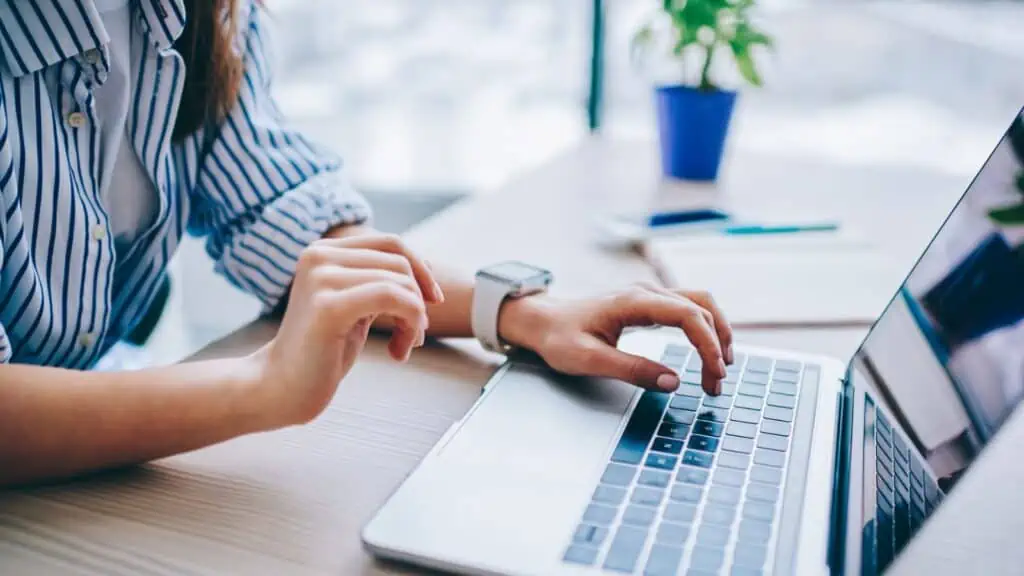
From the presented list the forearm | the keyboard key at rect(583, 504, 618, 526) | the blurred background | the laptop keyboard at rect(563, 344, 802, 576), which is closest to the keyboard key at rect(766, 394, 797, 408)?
the laptop keyboard at rect(563, 344, 802, 576)

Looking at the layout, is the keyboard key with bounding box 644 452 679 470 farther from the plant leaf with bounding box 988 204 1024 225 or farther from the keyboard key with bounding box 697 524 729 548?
the plant leaf with bounding box 988 204 1024 225

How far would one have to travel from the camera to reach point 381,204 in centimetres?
229

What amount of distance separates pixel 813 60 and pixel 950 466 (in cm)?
348

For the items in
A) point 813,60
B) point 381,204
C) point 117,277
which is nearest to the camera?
point 117,277

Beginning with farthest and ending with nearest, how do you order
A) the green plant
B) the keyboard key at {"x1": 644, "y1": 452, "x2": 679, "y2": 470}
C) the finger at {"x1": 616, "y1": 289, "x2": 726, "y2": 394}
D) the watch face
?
the green plant < the watch face < the finger at {"x1": 616, "y1": 289, "x2": 726, "y2": 394} < the keyboard key at {"x1": 644, "y1": 452, "x2": 679, "y2": 470}

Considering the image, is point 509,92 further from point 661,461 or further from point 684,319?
point 661,461

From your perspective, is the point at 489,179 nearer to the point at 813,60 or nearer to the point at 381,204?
the point at 381,204

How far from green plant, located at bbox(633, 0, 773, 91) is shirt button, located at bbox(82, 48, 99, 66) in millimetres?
732

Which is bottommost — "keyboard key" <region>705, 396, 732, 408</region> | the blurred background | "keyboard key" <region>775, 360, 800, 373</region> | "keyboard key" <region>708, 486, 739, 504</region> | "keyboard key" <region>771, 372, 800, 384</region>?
the blurred background

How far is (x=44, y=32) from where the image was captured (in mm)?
674

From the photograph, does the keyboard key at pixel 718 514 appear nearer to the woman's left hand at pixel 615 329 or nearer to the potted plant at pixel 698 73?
the woman's left hand at pixel 615 329

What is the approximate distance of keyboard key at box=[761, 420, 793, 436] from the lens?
1.99 feet

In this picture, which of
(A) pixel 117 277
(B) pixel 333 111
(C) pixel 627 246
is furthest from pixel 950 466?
(B) pixel 333 111

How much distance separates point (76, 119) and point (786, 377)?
586 mm
